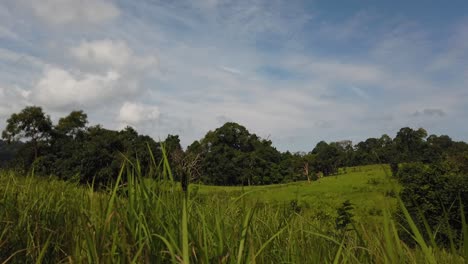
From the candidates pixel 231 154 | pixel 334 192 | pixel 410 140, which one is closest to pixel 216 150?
pixel 231 154

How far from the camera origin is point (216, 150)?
12875 cm

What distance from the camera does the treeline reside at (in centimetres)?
6938

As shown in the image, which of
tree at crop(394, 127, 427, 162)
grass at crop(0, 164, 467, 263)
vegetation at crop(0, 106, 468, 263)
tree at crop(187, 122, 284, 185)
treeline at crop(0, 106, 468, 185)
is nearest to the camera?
grass at crop(0, 164, 467, 263)

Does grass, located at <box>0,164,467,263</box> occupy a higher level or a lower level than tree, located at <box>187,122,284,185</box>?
lower

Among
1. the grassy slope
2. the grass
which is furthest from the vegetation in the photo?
the grassy slope

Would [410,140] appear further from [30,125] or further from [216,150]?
[30,125]

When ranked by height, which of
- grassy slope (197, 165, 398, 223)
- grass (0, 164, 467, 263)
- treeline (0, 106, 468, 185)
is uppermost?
treeline (0, 106, 468, 185)

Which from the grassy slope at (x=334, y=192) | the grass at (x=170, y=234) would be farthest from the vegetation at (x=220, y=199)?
the grassy slope at (x=334, y=192)

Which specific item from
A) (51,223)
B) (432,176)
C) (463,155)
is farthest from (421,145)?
(51,223)

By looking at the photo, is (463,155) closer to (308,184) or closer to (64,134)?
(308,184)

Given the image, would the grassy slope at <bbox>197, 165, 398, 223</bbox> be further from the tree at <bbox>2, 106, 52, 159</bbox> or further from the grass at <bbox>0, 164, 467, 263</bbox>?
the grass at <bbox>0, 164, 467, 263</bbox>

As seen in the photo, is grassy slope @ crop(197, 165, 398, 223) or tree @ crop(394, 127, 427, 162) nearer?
grassy slope @ crop(197, 165, 398, 223)

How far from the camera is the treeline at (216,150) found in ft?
228

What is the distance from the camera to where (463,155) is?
3009 inches
